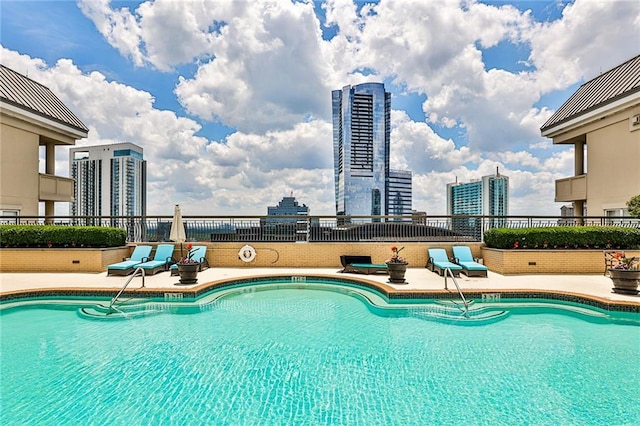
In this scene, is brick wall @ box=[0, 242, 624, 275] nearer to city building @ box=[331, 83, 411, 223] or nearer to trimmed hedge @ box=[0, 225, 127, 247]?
trimmed hedge @ box=[0, 225, 127, 247]

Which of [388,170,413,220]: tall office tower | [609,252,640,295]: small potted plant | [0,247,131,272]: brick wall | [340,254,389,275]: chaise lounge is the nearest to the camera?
[609,252,640,295]: small potted plant

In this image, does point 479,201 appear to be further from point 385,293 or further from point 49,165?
point 49,165

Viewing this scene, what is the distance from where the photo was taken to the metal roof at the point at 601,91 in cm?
1366

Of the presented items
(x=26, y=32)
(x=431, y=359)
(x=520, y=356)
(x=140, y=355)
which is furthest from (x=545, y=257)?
(x=26, y=32)

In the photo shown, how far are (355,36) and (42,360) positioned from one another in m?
15.7

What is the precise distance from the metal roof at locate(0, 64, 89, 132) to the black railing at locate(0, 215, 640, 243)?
5.77 meters

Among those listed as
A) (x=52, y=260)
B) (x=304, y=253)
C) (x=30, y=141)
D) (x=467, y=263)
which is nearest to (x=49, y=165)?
(x=30, y=141)

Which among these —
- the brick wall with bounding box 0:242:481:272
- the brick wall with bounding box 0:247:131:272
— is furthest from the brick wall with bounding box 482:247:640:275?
the brick wall with bounding box 0:247:131:272

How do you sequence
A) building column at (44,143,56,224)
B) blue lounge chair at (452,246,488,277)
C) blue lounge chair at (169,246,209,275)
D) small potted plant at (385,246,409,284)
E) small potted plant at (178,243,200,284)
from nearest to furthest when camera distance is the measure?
1. small potted plant at (178,243,200,284)
2. small potted plant at (385,246,409,284)
3. blue lounge chair at (452,246,488,277)
4. blue lounge chair at (169,246,209,275)
5. building column at (44,143,56,224)

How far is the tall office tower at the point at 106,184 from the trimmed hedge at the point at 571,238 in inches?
1223

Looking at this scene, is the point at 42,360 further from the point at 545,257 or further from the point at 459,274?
the point at 545,257

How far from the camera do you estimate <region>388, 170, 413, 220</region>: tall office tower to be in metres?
74.2

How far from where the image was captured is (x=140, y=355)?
481 cm

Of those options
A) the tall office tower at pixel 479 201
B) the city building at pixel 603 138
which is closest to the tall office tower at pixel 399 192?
the tall office tower at pixel 479 201
